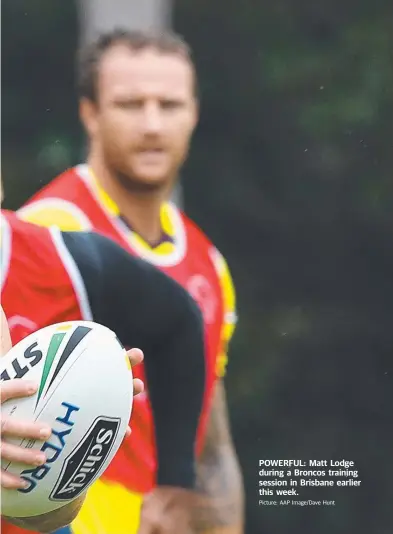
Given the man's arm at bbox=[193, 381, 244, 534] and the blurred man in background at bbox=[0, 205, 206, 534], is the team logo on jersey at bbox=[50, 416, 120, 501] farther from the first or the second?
the man's arm at bbox=[193, 381, 244, 534]

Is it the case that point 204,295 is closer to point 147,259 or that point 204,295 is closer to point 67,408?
point 147,259

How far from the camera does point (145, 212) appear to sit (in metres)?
2.24

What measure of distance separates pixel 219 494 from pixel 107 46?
37.9 inches

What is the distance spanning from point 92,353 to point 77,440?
13cm

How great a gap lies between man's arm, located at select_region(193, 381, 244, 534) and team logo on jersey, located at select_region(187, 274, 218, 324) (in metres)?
0.15

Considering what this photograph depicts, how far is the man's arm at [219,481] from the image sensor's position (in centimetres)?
226

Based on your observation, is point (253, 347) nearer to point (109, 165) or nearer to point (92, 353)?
point (109, 165)

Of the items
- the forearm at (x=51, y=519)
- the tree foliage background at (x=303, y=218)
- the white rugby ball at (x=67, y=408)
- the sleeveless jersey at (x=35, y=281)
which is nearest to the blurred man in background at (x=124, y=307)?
the sleeveless jersey at (x=35, y=281)

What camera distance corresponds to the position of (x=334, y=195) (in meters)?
2.26

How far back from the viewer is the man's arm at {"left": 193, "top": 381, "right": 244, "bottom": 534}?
226 centimetres

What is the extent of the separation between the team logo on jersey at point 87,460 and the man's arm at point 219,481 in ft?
2.15

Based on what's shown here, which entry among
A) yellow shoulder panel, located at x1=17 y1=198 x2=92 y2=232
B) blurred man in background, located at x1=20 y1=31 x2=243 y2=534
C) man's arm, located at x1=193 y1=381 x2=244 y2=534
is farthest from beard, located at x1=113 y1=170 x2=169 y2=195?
man's arm, located at x1=193 y1=381 x2=244 y2=534

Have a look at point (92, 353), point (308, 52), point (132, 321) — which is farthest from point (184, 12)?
point (92, 353)

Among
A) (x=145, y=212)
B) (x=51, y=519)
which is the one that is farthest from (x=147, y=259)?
(x=51, y=519)
